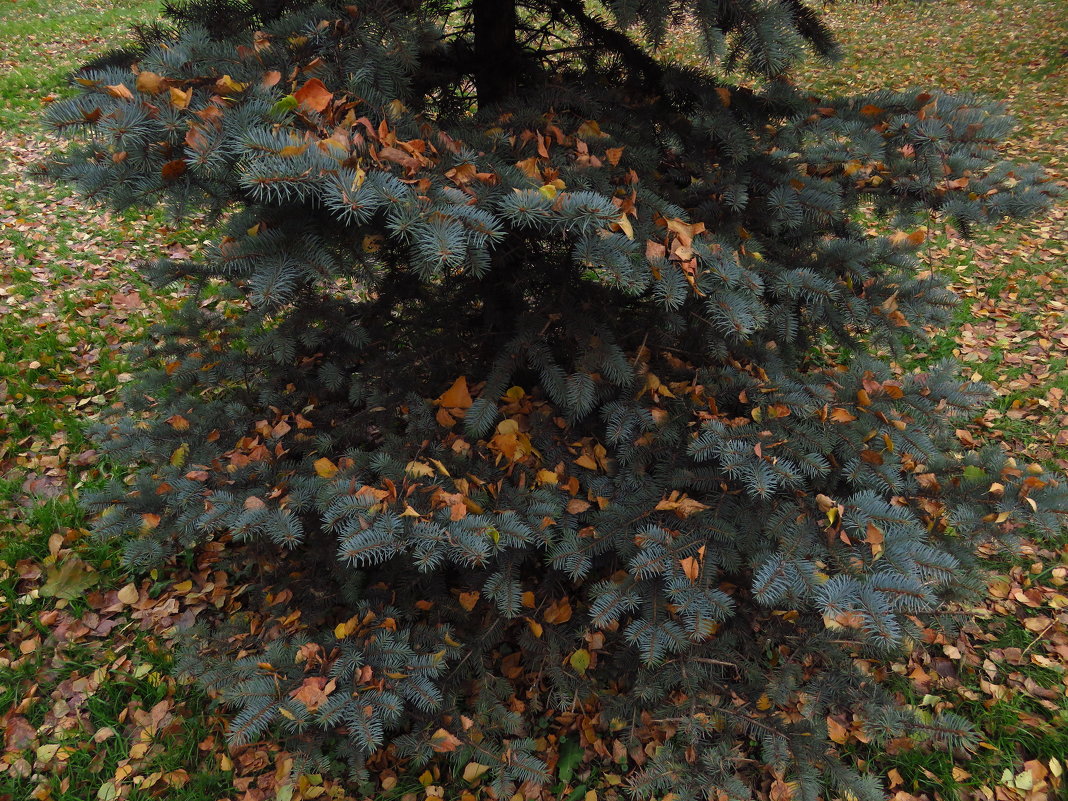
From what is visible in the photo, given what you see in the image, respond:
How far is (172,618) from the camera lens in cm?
279

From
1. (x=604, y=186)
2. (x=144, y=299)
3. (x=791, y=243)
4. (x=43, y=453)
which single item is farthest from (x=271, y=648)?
(x=144, y=299)

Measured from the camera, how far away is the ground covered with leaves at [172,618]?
89.2 inches

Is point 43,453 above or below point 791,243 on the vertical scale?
below

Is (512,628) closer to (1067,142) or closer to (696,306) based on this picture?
(696,306)

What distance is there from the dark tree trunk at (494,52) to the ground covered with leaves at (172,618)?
1.36 metres

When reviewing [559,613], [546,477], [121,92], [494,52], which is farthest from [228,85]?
[559,613]

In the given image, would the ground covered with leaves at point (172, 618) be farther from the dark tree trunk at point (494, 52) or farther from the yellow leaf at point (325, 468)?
the dark tree trunk at point (494, 52)

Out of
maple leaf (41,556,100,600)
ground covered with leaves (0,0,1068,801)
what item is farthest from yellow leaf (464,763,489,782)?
maple leaf (41,556,100,600)

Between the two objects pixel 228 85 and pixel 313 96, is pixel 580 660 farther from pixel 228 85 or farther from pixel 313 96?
pixel 228 85

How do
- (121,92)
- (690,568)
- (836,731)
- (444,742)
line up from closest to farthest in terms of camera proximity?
(121,92) → (690,568) → (444,742) → (836,731)

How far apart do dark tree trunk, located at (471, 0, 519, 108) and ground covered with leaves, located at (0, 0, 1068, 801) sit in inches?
53.5

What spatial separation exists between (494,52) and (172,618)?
2765mm

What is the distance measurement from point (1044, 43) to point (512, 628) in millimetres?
11595

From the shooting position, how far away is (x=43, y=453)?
133 inches
